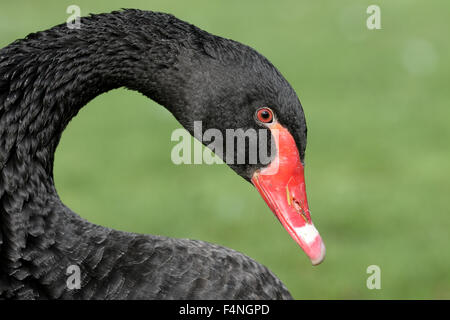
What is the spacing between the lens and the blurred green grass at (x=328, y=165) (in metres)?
3.50

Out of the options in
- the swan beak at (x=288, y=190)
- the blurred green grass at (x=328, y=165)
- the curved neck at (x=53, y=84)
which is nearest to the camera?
the curved neck at (x=53, y=84)

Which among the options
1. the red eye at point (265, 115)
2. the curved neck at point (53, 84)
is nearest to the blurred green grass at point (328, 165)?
the red eye at point (265, 115)

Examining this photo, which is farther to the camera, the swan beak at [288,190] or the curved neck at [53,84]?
the swan beak at [288,190]

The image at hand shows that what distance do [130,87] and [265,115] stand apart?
1.10 feet

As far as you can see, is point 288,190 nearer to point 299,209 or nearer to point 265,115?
point 299,209

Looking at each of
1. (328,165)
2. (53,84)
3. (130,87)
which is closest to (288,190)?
(130,87)

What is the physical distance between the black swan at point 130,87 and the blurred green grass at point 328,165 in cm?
160

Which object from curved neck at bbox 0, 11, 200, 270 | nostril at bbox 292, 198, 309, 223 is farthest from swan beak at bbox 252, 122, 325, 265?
curved neck at bbox 0, 11, 200, 270

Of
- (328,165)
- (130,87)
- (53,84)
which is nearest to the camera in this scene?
(53,84)

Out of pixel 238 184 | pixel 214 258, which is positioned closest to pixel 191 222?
pixel 238 184

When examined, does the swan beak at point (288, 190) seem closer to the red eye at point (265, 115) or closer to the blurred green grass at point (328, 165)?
the red eye at point (265, 115)

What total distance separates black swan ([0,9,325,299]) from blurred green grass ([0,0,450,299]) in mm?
1603

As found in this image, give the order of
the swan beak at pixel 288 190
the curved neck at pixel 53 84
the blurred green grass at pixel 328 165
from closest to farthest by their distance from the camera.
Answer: the curved neck at pixel 53 84 → the swan beak at pixel 288 190 → the blurred green grass at pixel 328 165

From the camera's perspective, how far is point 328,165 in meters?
4.55
